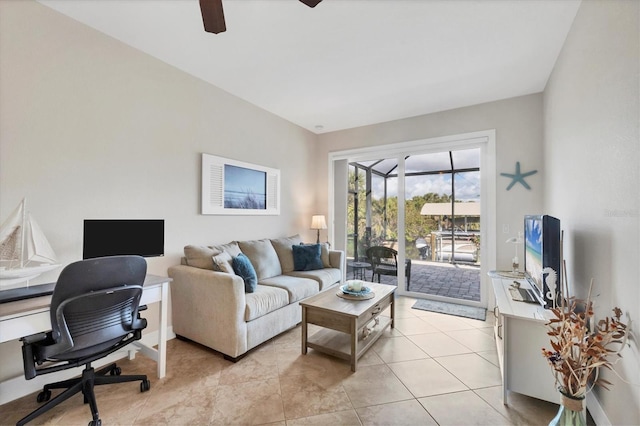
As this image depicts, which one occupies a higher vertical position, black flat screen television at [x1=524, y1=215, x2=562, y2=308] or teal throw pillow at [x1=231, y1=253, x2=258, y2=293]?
black flat screen television at [x1=524, y1=215, x2=562, y2=308]

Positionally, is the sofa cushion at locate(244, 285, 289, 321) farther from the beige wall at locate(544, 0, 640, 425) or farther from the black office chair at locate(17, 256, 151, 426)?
the beige wall at locate(544, 0, 640, 425)

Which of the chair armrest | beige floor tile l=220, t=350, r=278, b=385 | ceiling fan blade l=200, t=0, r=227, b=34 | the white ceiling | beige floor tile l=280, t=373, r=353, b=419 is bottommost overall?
→ beige floor tile l=220, t=350, r=278, b=385

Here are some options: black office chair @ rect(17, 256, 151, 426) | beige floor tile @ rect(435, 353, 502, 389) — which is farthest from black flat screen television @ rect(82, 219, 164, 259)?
beige floor tile @ rect(435, 353, 502, 389)

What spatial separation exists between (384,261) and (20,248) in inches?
156

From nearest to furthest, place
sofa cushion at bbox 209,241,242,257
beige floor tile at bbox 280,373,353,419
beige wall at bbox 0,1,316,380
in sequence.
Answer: beige floor tile at bbox 280,373,353,419 < beige wall at bbox 0,1,316,380 < sofa cushion at bbox 209,241,242,257

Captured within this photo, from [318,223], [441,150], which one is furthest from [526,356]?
[318,223]

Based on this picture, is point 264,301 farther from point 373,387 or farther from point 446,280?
point 446,280

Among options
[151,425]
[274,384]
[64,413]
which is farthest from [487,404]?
[64,413]

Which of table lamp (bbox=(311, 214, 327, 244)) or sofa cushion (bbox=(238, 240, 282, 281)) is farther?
table lamp (bbox=(311, 214, 327, 244))

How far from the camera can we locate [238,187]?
3467mm

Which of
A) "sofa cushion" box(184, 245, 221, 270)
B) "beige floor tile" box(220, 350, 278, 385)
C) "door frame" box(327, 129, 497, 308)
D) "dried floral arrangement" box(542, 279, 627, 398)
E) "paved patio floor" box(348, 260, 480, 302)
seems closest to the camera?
"dried floral arrangement" box(542, 279, 627, 398)

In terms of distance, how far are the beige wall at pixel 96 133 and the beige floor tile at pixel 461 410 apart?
2.53 metres

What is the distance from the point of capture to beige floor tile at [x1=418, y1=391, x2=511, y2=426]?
1.62 metres

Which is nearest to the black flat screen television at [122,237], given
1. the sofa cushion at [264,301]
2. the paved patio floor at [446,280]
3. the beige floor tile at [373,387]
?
the sofa cushion at [264,301]
